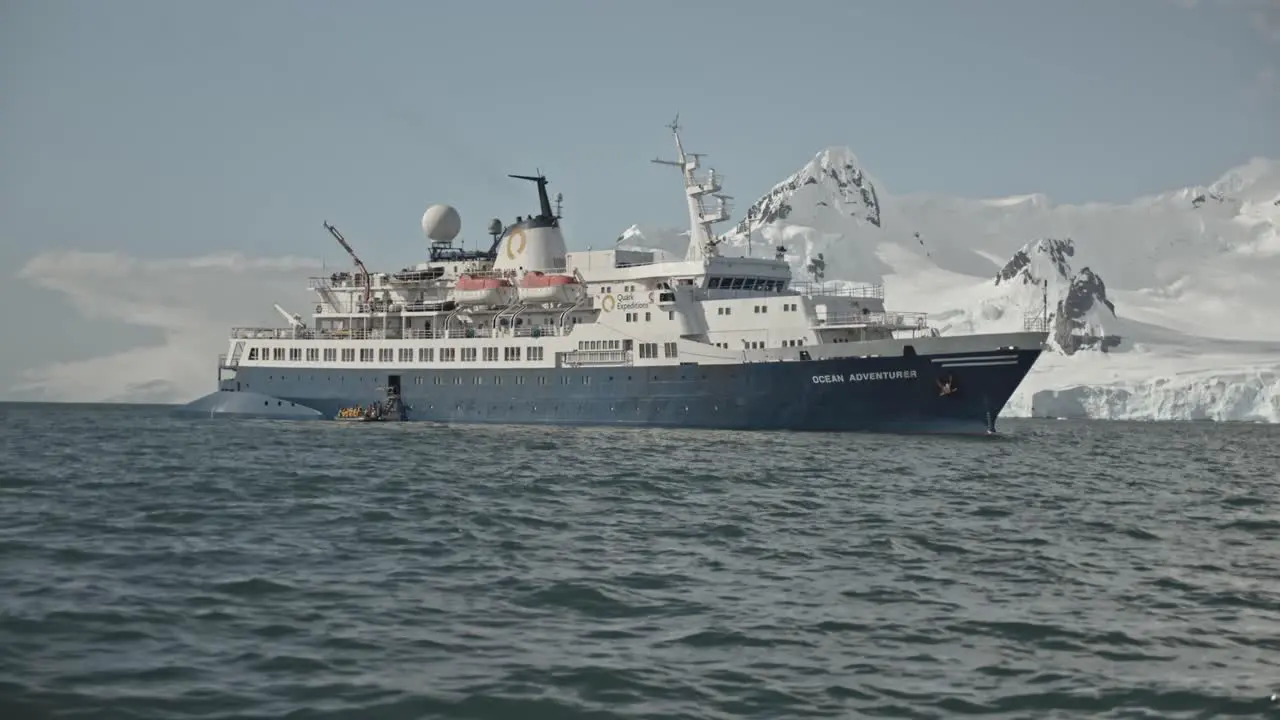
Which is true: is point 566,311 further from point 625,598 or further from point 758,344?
point 625,598

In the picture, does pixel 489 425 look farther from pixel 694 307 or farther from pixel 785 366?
pixel 785 366

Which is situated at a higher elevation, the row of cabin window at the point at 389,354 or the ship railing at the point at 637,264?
the ship railing at the point at 637,264

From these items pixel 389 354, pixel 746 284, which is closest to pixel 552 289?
pixel 746 284

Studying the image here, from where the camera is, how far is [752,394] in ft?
160

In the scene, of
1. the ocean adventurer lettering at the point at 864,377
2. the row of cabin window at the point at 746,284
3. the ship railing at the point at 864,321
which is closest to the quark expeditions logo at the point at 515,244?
the row of cabin window at the point at 746,284

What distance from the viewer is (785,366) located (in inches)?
1892

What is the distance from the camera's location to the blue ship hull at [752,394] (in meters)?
46.6

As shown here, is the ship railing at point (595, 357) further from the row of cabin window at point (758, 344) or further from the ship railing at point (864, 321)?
the ship railing at point (864, 321)

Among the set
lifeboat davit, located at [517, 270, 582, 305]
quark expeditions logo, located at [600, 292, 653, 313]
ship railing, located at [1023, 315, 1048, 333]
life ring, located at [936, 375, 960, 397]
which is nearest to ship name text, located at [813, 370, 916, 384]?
life ring, located at [936, 375, 960, 397]

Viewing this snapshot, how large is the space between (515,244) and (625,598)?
1914 inches

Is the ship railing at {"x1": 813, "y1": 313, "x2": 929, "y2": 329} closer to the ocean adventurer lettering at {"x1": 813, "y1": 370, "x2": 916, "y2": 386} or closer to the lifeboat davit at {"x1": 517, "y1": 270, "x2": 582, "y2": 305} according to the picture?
the ocean adventurer lettering at {"x1": 813, "y1": 370, "x2": 916, "y2": 386}

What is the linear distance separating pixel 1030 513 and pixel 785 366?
83.0 ft

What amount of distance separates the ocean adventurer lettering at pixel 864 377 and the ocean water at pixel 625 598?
721 inches

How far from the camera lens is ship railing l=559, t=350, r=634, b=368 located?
5319 cm
